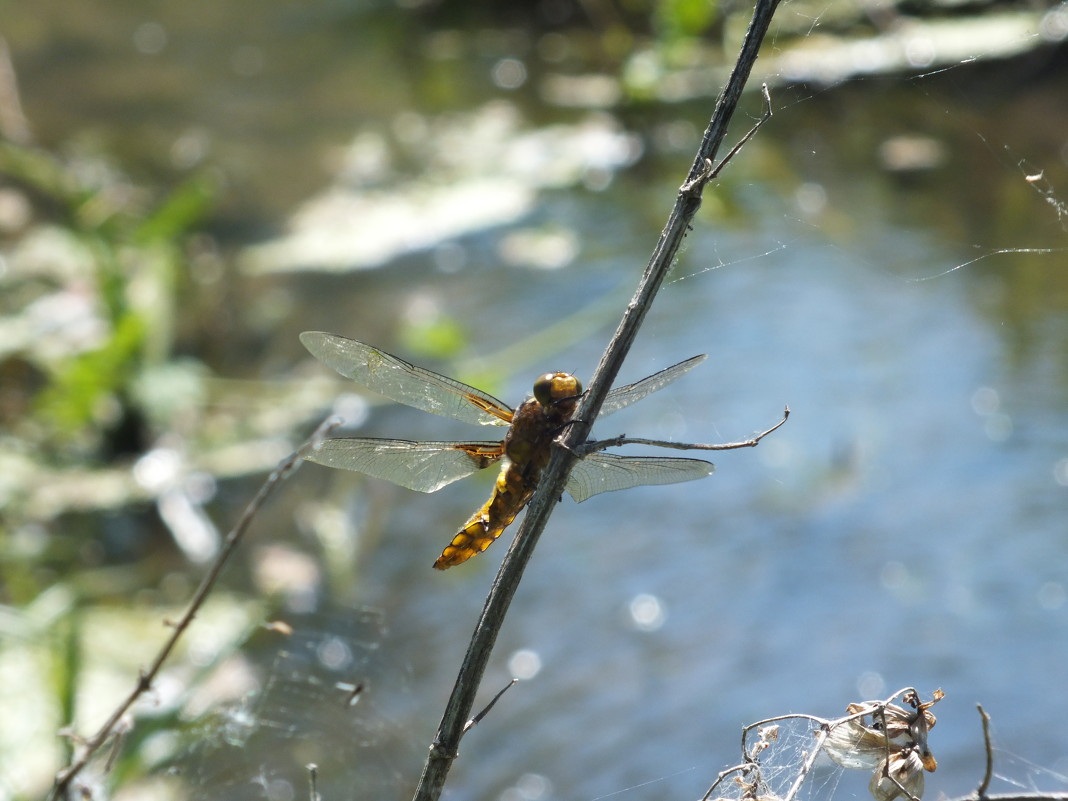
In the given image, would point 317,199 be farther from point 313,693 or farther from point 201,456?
point 313,693

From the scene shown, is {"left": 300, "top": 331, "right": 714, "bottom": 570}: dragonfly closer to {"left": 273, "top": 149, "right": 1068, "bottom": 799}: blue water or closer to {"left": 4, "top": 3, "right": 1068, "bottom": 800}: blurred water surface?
{"left": 4, "top": 3, "right": 1068, "bottom": 800}: blurred water surface

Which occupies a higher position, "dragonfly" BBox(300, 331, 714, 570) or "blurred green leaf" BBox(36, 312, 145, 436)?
"dragonfly" BBox(300, 331, 714, 570)

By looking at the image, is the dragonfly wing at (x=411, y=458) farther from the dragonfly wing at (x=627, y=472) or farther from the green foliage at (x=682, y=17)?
the green foliage at (x=682, y=17)

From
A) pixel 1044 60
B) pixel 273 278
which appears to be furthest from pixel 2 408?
pixel 1044 60

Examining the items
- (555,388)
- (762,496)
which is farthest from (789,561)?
(555,388)

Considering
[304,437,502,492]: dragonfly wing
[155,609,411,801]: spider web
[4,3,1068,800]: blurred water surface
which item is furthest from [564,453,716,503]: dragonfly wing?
[155,609,411,801]: spider web

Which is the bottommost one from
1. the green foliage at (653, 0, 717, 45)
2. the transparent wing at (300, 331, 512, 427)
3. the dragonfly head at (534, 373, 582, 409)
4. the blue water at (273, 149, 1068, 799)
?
the blue water at (273, 149, 1068, 799)

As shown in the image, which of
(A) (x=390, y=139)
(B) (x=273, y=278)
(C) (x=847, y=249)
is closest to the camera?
(C) (x=847, y=249)
